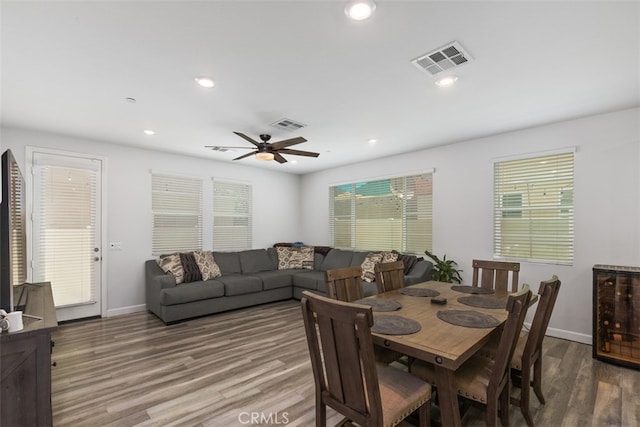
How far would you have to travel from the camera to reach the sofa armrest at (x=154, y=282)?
4371 mm

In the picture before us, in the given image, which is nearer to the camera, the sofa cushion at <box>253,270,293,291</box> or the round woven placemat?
the round woven placemat

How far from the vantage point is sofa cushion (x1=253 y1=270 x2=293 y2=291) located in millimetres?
5242

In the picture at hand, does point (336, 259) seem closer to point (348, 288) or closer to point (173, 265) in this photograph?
point (173, 265)

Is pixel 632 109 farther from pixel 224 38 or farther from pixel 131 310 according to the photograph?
pixel 131 310

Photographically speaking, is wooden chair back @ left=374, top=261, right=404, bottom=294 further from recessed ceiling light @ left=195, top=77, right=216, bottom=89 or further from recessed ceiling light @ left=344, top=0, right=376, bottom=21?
recessed ceiling light @ left=195, top=77, right=216, bottom=89

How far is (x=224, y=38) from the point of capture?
2045 mm

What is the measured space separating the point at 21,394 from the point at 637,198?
214 inches

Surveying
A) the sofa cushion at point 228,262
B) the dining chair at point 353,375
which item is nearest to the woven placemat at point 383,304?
the dining chair at point 353,375

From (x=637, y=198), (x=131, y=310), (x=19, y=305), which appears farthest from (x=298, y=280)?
(x=637, y=198)

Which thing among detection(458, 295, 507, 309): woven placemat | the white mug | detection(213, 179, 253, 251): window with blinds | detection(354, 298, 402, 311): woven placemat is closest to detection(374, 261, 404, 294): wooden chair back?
detection(354, 298, 402, 311): woven placemat

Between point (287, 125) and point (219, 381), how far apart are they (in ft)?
9.55

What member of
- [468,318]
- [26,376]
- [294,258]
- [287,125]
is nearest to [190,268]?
[294,258]

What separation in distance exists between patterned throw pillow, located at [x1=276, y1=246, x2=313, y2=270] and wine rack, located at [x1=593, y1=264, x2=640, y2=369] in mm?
4358

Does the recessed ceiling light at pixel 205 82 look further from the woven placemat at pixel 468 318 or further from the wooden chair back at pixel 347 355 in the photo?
the woven placemat at pixel 468 318
